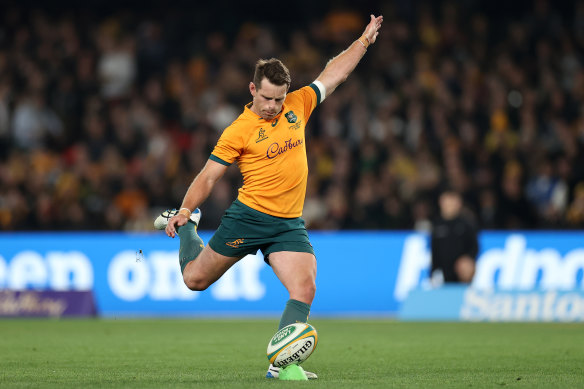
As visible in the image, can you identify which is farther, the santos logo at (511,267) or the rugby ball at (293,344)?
the santos logo at (511,267)

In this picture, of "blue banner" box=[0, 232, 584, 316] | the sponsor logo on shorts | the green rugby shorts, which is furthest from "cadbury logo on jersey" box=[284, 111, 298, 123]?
"blue banner" box=[0, 232, 584, 316]

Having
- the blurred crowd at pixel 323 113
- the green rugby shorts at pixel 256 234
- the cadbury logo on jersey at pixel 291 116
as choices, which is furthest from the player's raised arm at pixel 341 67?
the blurred crowd at pixel 323 113

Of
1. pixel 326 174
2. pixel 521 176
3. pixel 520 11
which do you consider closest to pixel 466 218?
pixel 521 176

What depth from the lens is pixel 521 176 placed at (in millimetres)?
17609

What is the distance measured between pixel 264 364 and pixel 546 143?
1143 centimetres

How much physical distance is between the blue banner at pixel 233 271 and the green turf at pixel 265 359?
6.21 feet

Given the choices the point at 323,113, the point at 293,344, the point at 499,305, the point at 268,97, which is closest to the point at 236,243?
the point at 293,344

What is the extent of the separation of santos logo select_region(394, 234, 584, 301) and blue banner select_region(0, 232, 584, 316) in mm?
17

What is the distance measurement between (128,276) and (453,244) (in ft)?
18.1

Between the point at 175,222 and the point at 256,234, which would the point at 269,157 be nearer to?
the point at 256,234

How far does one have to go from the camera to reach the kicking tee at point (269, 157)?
7.37 metres

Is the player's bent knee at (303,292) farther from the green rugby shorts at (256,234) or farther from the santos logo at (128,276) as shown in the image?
the santos logo at (128,276)

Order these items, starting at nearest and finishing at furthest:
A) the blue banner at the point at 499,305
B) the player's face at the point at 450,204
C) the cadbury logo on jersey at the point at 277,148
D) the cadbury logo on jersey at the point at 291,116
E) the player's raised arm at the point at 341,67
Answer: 1. the cadbury logo on jersey at the point at 277,148
2. the cadbury logo on jersey at the point at 291,116
3. the player's raised arm at the point at 341,67
4. the blue banner at the point at 499,305
5. the player's face at the point at 450,204

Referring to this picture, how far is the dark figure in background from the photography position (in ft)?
48.3
